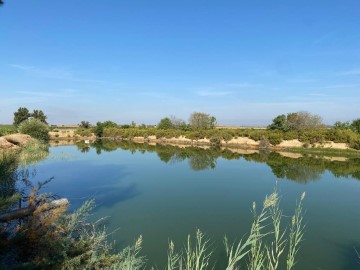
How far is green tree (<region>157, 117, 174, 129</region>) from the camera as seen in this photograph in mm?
71650

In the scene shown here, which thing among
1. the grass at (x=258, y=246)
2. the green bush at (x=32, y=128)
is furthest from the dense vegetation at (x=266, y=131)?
the grass at (x=258, y=246)

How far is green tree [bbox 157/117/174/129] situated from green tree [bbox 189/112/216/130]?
5.02m

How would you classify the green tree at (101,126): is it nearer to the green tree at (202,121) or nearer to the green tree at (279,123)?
the green tree at (202,121)

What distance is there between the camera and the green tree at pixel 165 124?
71.7m

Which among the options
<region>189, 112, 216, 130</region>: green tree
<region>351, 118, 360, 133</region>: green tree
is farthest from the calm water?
<region>189, 112, 216, 130</region>: green tree

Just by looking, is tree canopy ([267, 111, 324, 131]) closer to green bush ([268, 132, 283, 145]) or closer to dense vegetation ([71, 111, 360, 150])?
dense vegetation ([71, 111, 360, 150])

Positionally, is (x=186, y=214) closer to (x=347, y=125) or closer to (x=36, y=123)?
(x=36, y=123)

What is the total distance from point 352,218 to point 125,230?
968 centimetres

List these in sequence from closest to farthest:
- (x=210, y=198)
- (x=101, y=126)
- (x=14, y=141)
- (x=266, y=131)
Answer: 1. (x=210, y=198)
2. (x=14, y=141)
3. (x=266, y=131)
4. (x=101, y=126)

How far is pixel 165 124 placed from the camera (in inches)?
2837

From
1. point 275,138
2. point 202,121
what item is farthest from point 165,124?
point 275,138

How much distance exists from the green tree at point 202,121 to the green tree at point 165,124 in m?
5.02

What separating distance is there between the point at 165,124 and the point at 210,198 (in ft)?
183

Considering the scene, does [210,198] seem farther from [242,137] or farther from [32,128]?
[242,137]
